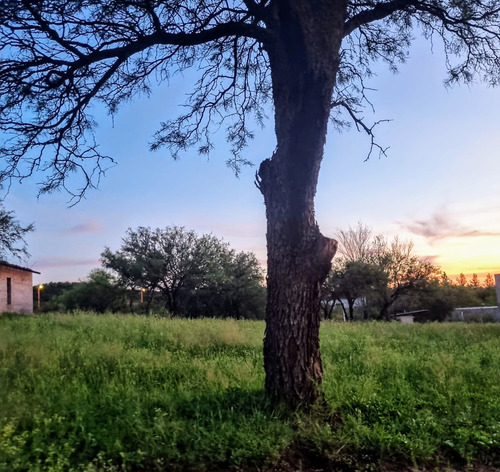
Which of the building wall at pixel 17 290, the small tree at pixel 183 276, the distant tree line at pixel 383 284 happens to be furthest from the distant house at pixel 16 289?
Answer: the distant tree line at pixel 383 284

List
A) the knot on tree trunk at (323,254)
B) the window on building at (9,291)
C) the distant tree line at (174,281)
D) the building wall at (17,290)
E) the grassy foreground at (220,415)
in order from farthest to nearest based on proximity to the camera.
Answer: the distant tree line at (174,281)
the window on building at (9,291)
the building wall at (17,290)
the knot on tree trunk at (323,254)
the grassy foreground at (220,415)

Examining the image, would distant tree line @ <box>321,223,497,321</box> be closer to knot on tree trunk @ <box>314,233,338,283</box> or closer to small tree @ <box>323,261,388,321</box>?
small tree @ <box>323,261,388,321</box>

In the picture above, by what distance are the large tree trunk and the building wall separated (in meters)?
27.1

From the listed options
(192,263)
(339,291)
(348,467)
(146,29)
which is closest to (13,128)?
(146,29)

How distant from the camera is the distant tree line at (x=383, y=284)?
120 feet

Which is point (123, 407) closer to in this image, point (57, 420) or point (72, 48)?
point (57, 420)

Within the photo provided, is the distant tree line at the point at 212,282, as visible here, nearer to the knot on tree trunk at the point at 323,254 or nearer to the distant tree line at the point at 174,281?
the distant tree line at the point at 174,281

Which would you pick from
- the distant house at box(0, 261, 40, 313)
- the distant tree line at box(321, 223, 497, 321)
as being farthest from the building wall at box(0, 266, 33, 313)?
the distant tree line at box(321, 223, 497, 321)

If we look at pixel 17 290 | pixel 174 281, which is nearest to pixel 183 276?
pixel 174 281

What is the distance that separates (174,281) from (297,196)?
3081 centimetres

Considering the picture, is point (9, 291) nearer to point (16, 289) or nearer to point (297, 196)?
point (16, 289)

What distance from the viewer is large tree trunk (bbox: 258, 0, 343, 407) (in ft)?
15.7

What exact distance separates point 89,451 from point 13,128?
4.24 metres

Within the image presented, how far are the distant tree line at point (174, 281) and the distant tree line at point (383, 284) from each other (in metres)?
6.79
